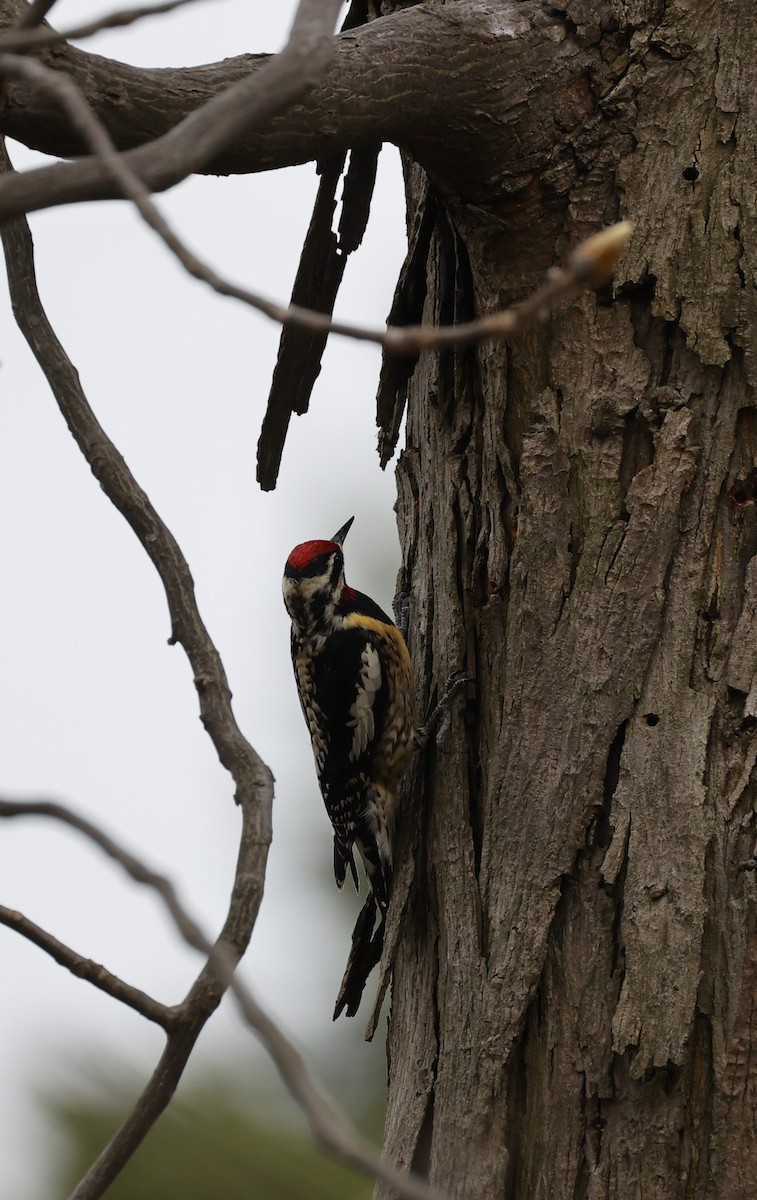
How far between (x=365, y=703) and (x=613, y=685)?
5.86 feet

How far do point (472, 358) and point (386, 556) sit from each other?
3.04m

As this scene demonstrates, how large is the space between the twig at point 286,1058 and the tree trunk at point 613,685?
1243 mm

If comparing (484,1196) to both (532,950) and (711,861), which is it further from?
(711,861)

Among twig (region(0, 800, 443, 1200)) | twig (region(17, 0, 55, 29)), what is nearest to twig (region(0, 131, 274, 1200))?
twig (region(0, 800, 443, 1200))

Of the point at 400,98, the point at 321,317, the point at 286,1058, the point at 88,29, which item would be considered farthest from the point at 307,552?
the point at 286,1058

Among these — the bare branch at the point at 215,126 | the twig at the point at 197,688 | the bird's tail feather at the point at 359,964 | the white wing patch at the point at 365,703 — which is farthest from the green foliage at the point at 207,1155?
the bare branch at the point at 215,126

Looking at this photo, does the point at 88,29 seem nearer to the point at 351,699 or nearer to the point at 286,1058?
the point at 286,1058

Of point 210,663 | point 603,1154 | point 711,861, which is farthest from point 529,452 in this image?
point 603,1154

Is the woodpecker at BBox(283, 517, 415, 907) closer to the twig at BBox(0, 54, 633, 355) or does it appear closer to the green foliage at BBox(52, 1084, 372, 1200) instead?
the green foliage at BBox(52, 1084, 372, 1200)

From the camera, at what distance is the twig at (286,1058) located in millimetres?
851

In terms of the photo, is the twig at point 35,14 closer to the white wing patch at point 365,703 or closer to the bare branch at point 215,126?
the bare branch at point 215,126

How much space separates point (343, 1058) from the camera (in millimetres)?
4758

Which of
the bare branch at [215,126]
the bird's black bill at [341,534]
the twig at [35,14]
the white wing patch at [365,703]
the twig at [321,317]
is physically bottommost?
the twig at [321,317]

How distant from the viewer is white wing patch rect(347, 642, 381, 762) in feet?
13.0
